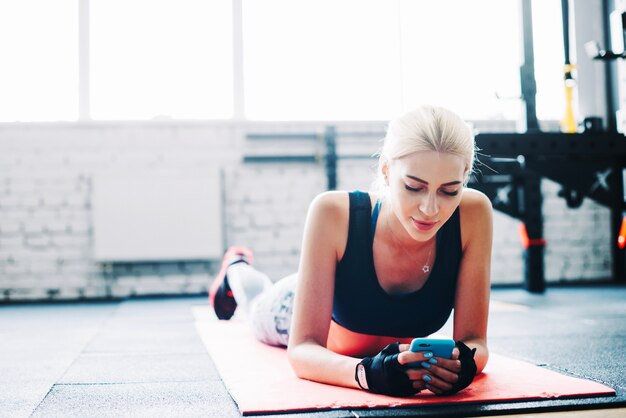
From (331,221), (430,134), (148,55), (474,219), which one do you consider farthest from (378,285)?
(148,55)

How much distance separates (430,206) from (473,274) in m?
0.33

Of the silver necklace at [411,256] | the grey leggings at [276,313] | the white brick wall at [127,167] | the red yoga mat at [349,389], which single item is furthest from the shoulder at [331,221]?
the white brick wall at [127,167]

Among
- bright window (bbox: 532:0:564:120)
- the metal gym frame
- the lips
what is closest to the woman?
the lips

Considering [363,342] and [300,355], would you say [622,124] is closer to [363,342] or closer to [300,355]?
[363,342]

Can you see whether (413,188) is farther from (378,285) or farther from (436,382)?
(436,382)

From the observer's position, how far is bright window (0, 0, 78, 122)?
15.5 ft

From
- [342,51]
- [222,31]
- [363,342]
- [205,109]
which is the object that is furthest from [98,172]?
[363,342]

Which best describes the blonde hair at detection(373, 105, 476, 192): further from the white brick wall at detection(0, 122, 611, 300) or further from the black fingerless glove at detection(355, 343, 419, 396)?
the white brick wall at detection(0, 122, 611, 300)

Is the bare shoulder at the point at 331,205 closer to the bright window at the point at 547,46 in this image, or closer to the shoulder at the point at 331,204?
the shoulder at the point at 331,204

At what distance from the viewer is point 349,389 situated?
4.87 feet

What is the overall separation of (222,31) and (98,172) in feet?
4.67

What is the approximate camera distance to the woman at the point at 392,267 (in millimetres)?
1399

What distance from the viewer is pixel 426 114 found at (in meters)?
1.42

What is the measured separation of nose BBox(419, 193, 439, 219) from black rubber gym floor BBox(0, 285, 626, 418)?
1.33 feet
